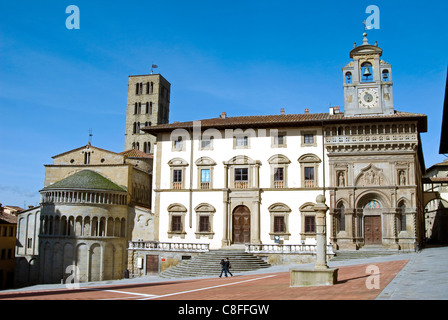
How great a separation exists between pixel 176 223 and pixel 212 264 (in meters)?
8.39

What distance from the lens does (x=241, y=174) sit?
40.0m

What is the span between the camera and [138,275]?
127 feet

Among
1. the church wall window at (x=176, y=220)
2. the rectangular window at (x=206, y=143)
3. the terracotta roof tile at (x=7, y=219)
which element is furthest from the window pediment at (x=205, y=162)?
the terracotta roof tile at (x=7, y=219)

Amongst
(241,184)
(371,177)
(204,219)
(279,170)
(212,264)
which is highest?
(279,170)

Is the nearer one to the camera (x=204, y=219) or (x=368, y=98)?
(x=368, y=98)

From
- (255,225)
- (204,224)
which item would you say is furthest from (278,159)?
(204,224)

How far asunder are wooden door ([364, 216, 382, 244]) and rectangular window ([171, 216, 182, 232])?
15.8m

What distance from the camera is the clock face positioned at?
125 ft

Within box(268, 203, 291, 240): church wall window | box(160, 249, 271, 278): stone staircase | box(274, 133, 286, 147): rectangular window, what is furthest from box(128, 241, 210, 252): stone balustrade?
box(274, 133, 286, 147): rectangular window

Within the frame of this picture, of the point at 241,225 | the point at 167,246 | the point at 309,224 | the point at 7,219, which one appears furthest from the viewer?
the point at 7,219

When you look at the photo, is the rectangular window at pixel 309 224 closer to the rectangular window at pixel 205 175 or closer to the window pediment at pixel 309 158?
the window pediment at pixel 309 158

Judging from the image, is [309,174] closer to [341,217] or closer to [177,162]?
[341,217]

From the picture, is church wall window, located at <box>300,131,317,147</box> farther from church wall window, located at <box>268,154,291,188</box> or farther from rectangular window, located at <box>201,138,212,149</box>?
rectangular window, located at <box>201,138,212,149</box>

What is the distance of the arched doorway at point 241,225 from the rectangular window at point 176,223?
4.82 meters
